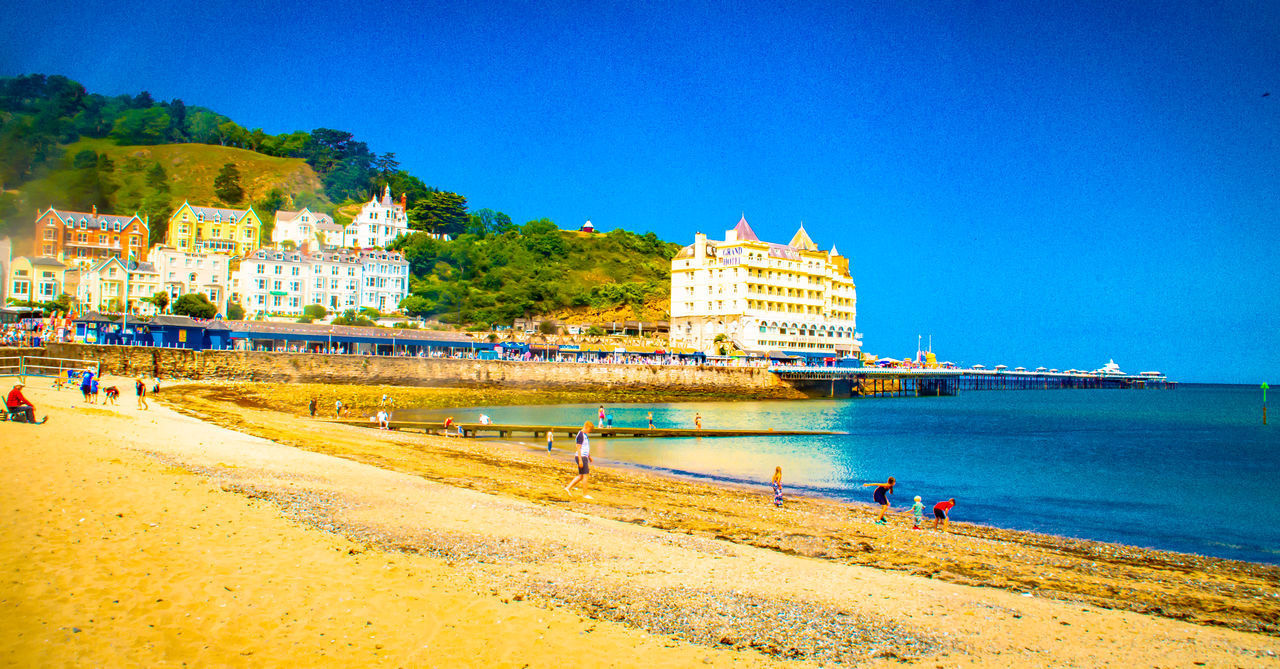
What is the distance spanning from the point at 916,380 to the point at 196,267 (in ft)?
266

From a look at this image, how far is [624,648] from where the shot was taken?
269 inches

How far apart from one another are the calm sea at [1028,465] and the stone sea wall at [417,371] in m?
7.66

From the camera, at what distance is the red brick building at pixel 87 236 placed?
251 feet

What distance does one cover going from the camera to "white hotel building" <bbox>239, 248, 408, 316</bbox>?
246 ft

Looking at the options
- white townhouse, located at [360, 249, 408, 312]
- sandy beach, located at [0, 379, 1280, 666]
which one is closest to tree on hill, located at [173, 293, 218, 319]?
white townhouse, located at [360, 249, 408, 312]

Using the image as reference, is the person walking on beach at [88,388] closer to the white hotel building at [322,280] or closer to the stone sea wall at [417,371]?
the stone sea wall at [417,371]

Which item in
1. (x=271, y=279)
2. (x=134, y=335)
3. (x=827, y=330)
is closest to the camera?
(x=134, y=335)

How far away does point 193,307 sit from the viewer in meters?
65.4

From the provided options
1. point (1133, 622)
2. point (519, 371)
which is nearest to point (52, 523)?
point (1133, 622)

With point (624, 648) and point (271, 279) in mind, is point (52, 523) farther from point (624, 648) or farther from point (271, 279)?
point (271, 279)

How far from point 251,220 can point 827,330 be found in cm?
7226

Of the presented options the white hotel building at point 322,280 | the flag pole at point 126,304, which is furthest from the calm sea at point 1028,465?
the white hotel building at point 322,280

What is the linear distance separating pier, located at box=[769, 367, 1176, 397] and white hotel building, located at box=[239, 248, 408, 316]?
43.8 metres

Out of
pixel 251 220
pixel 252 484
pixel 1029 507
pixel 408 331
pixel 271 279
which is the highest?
pixel 251 220
